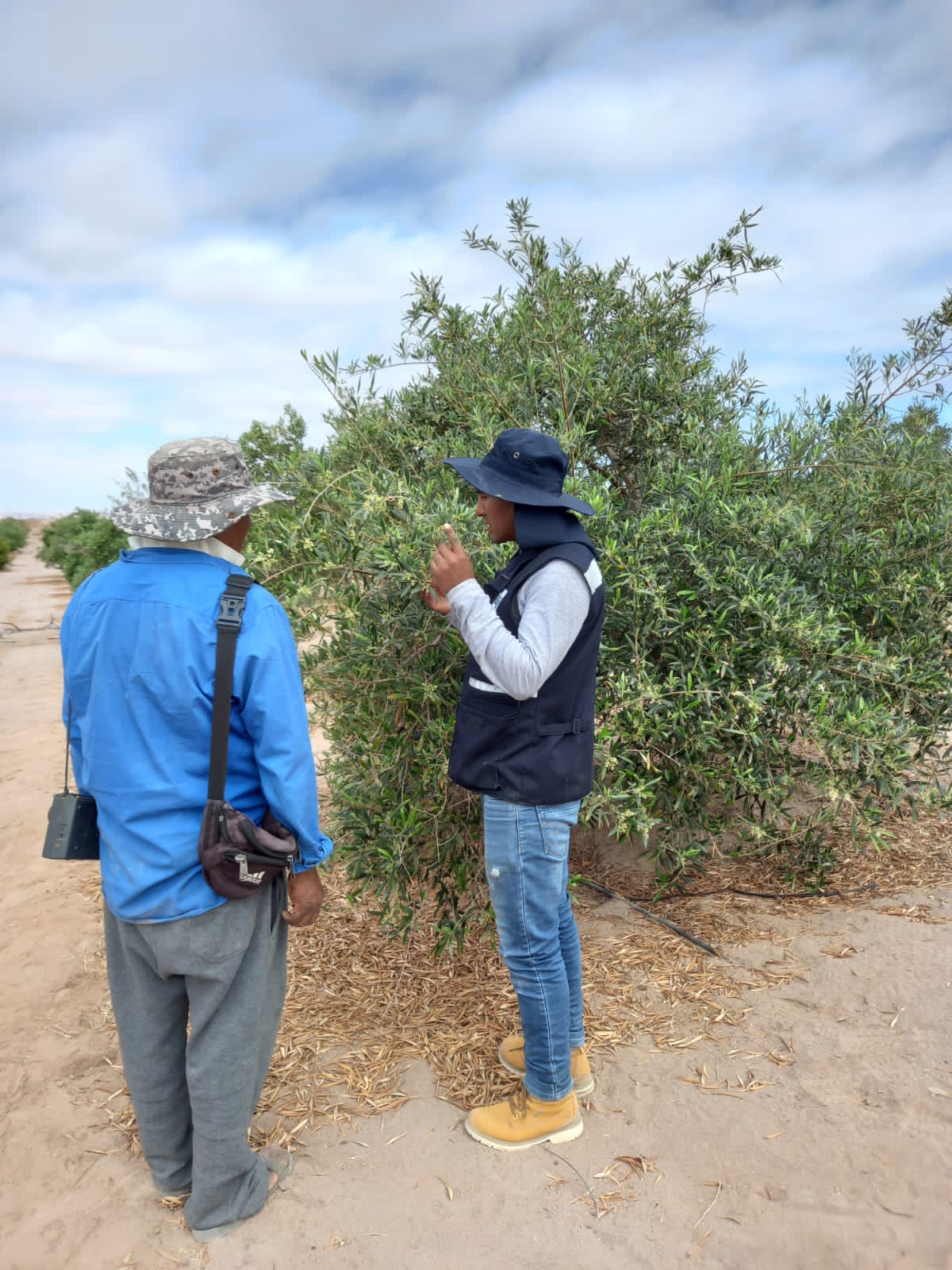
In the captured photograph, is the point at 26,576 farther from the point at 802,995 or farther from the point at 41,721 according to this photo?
the point at 802,995

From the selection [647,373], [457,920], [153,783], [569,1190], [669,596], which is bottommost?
[569,1190]

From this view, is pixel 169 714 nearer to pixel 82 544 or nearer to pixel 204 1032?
pixel 204 1032

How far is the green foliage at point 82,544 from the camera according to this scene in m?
21.0

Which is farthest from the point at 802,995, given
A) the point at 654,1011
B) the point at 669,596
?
the point at 669,596

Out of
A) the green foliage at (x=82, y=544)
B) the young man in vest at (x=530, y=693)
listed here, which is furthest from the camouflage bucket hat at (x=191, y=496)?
the green foliage at (x=82, y=544)

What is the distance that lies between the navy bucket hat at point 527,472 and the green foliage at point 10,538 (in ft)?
168

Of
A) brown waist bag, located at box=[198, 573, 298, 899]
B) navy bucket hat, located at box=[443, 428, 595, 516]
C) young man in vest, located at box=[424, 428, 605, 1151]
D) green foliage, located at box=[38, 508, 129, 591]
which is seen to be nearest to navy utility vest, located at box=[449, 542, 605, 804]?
young man in vest, located at box=[424, 428, 605, 1151]

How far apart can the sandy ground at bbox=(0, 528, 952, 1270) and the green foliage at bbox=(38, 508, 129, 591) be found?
374 inches

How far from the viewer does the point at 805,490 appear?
14.2ft

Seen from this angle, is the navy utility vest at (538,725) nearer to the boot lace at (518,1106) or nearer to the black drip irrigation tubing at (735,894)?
the boot lace at (518,1106)

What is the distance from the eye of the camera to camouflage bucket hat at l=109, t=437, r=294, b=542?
2.50 m

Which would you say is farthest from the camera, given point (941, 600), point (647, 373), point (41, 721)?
point (41, 721)

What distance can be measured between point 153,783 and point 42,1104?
6.55ft

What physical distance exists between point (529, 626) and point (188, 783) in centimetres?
110
